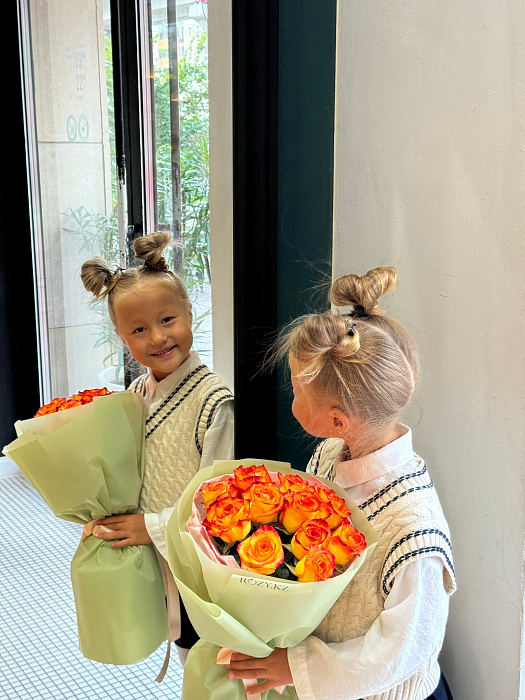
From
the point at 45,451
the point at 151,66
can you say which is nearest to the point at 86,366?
the point at 45,451

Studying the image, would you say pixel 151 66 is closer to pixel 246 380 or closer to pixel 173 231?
pixel 173 231

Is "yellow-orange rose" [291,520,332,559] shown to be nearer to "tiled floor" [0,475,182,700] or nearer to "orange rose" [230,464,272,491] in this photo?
"orange rose" [230,464,272,491]

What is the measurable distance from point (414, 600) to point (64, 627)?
84cm

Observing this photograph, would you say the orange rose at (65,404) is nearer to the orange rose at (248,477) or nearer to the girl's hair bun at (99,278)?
the girl's hair bun at (99,278)

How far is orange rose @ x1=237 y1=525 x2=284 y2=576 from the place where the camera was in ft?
2.69

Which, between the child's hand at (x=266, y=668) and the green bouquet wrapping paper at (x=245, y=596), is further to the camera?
the child's hand at (x=266, y=668)

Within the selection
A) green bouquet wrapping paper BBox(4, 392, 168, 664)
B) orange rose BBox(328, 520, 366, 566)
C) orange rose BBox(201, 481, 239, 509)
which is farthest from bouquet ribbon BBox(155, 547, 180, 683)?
orange rose BBox(328, 520, 366, 566)

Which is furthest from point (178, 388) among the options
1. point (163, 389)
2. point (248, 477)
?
point (248, 477)

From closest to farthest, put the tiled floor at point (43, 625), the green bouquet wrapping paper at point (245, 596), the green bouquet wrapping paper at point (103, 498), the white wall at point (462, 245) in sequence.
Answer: the green bouquet wrapping paper at point (245, 596) < the white wall at point (462, 245) < the green bouquet wrapping paper at point (103, 498) < the tiled floor at point (43, 625)

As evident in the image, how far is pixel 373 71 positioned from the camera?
47.3 inches

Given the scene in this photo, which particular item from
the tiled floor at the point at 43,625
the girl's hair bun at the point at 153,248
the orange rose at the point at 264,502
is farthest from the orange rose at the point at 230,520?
the tiled floor at the point at 43,625

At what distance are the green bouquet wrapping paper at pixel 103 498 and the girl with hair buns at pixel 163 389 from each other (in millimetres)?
28

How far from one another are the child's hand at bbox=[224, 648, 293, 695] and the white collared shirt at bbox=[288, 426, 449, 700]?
2cm

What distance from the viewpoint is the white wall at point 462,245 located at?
1.01m
